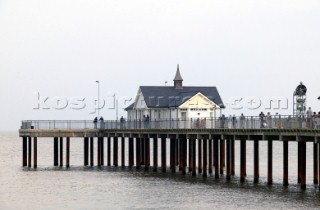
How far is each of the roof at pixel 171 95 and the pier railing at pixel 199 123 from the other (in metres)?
3.09

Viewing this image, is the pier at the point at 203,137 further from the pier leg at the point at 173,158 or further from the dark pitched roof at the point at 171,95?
the dark pitched roof at the point at 171,95

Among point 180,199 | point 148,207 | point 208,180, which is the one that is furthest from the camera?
point 208,180

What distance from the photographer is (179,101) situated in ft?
275

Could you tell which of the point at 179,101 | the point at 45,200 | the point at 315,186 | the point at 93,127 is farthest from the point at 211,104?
the point at 45,200

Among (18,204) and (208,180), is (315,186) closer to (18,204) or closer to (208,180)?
(208,180)

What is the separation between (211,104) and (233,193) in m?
25.7

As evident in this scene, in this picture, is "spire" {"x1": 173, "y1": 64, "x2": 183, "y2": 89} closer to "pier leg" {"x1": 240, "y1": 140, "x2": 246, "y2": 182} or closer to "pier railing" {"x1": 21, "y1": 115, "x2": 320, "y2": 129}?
"pier railing" {"x1": 21, "y1": 115, "x2": 320, "y2": 129}

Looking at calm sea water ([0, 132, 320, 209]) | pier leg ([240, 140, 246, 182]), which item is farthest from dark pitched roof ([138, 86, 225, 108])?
pier leg ([240, 140, 246, 182])

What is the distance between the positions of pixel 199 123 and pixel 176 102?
39.1 ft

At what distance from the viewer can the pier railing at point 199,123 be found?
57188mm

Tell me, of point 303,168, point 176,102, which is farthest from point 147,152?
point 303,168

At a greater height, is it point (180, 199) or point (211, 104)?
point (211, 104)

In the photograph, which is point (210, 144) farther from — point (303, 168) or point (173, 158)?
point (303, 168)

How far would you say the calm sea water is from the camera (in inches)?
2119
